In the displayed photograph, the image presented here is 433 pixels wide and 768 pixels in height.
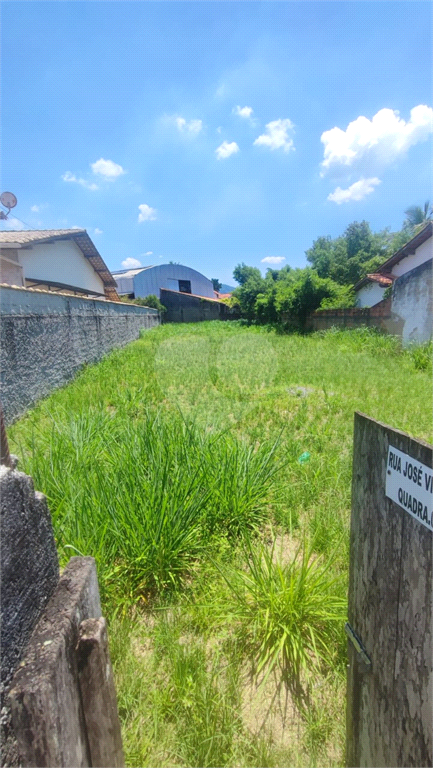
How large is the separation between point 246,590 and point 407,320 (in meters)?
10.0

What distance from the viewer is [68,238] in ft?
41.8

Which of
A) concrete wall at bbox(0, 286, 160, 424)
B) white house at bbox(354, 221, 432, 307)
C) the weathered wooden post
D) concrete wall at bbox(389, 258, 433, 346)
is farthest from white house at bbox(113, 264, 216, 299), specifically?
the weathered wooden post

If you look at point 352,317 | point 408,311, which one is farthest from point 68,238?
point 408,311

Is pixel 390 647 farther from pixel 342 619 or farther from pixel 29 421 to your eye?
pixel 29 421

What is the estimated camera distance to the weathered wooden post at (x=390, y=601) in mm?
761

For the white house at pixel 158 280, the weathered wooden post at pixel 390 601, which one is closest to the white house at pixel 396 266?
the weathered wooden post at pixel 390 601

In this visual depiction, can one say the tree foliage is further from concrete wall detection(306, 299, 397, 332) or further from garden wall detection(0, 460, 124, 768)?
garden wall detection(0, 460, 124, 768)

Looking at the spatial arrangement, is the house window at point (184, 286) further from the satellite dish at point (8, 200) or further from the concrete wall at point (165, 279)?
the satellite dish at point (8, 200)

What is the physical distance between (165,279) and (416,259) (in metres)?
23.4

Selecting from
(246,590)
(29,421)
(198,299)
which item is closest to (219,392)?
(29,421)

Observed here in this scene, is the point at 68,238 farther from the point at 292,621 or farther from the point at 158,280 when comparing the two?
the point at 158,280

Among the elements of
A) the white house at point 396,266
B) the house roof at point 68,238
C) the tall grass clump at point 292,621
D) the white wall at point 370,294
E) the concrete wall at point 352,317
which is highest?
the house roof at point 68,238

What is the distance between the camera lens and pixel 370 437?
98 cm

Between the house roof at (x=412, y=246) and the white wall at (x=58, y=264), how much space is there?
11785 millimetres
